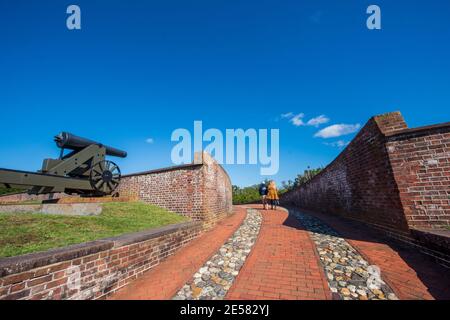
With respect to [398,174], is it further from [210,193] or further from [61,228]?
[61,228]

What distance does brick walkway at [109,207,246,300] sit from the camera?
10.3 ft

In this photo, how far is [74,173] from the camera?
6832mm

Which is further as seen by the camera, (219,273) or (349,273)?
(219,273)

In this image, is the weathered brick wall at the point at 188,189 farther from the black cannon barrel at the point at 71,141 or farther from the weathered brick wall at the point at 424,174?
the weathered brick wall at the point at 424,174

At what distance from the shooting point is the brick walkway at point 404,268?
9.16 ft

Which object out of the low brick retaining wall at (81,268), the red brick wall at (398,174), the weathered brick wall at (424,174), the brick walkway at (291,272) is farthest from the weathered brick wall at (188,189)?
the weathered brick wall at (424,174)

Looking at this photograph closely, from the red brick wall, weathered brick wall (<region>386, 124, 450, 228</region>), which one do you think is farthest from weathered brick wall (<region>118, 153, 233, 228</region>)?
weathered brick wall (<region>386, 124, 450, 228</region>)

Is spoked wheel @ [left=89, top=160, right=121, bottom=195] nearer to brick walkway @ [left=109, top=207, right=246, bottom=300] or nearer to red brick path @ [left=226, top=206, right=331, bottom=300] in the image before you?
brick walkway @ [left=109, top=207, right=246, bottom=300]

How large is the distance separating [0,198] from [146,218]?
20220 mm

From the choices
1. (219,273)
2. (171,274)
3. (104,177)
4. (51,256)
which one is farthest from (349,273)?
(104,177)

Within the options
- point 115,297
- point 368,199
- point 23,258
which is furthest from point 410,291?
point 23,258

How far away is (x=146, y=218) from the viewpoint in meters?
6.05

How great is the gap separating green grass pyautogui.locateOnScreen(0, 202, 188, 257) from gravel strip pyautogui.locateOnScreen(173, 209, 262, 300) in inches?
75.6

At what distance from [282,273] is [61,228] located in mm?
4359
